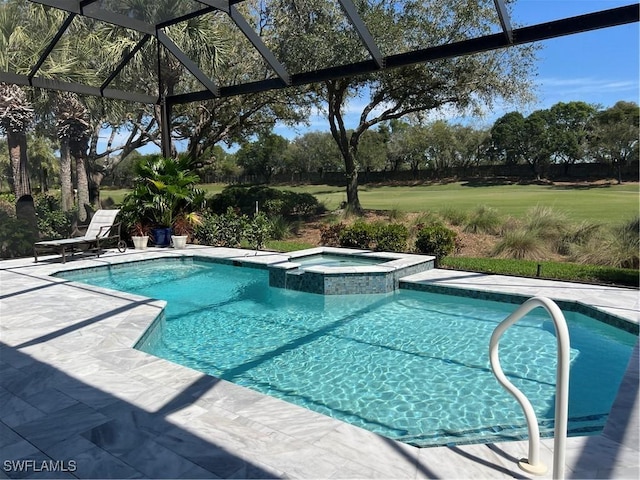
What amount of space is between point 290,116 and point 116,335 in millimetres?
14147

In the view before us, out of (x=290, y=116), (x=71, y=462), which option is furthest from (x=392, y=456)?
(x=290, y=116)

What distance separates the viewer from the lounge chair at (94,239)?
9.31 meters

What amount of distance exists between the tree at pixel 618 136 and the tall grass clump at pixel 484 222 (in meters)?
24.5

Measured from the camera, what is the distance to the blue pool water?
3.61 metres

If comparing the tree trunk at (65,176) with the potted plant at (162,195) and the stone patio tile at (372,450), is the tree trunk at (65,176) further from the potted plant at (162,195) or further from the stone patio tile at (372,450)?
the stone patio tile at (372,450)

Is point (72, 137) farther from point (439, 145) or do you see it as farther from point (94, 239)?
point (439, 145)

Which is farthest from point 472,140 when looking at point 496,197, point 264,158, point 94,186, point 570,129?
point 94,186

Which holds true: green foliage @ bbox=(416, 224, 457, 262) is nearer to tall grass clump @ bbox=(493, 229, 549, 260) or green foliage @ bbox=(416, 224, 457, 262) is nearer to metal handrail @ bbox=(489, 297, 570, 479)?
tall grass clump @ bbox=(493, 229, 549, 260)

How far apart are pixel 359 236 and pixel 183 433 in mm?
7785

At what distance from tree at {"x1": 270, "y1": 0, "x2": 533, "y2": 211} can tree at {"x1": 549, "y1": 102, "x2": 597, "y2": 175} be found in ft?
82.9

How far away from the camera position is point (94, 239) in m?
9.59

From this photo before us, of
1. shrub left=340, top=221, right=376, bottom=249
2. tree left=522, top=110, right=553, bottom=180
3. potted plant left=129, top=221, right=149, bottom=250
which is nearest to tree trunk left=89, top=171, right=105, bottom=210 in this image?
potted plant left=129, top=221, right=149, bottom=250

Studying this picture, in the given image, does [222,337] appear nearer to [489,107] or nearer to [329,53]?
[329,53]

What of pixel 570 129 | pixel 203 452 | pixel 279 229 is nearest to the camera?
pixel 203 452
